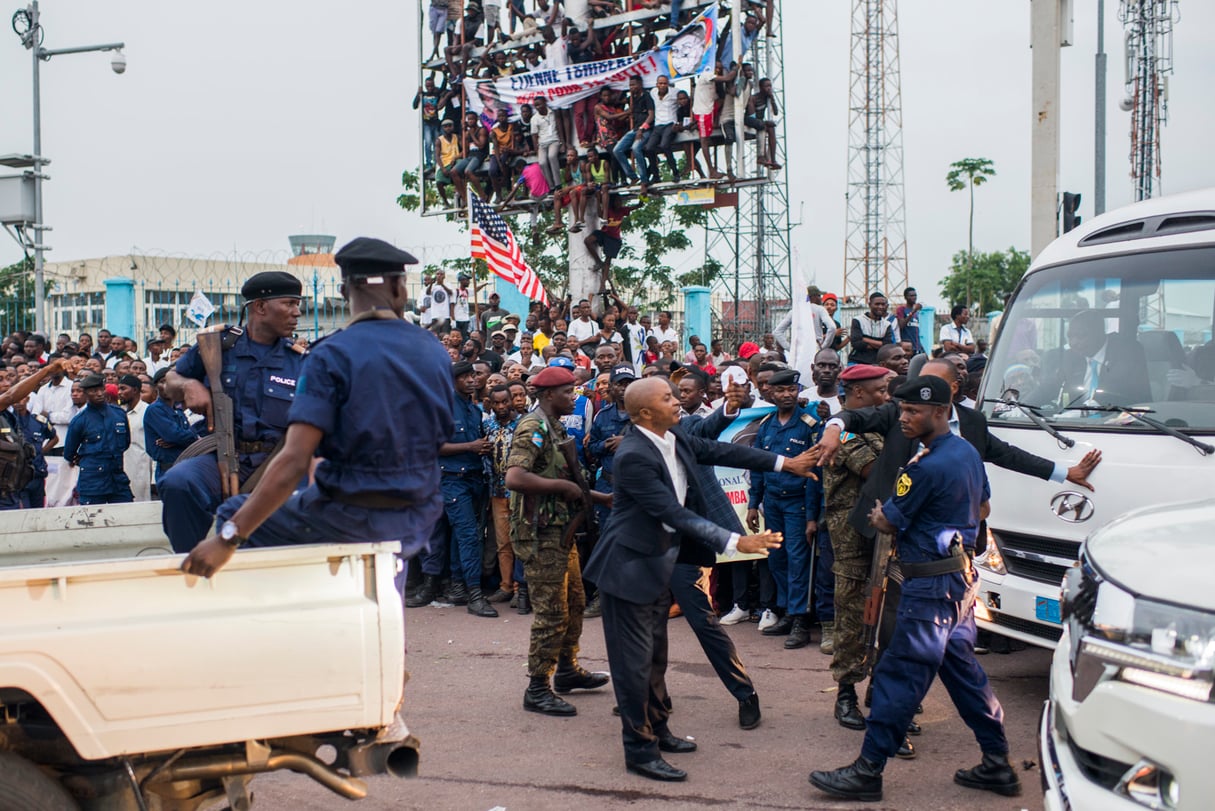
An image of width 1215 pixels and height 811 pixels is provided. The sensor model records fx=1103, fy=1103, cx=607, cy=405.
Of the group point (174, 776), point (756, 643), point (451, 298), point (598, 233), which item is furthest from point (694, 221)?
point (174, 776)

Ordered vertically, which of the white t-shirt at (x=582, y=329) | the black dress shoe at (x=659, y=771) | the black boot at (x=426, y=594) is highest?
the white t-shirt at (x=582, y=329)

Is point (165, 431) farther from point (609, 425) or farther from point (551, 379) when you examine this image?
point (551, 379)

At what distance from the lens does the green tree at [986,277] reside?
2638 inches

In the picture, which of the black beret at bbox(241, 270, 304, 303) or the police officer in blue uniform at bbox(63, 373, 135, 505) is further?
the police officer in blue uniform at bbox(63, 373, 135, 505)

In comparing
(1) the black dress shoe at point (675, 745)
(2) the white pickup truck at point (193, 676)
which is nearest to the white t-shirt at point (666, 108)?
(1) the black dress shoe at point (675, 745)

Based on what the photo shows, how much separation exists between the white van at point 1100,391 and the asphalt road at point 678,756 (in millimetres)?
888

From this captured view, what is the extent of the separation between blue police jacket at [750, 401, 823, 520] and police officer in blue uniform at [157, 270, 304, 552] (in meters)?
3.68

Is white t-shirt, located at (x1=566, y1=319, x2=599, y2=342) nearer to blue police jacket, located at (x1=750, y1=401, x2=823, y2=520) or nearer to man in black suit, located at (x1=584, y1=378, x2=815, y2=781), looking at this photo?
blue police jacket, located at (x1=750, y1=401, x2=823, y2=520)

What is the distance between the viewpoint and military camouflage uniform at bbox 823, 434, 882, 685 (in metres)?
6.02

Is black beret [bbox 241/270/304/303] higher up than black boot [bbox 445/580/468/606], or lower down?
higher up

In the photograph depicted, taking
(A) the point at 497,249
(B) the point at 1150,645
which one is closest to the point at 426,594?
(B) the point at 1150,645

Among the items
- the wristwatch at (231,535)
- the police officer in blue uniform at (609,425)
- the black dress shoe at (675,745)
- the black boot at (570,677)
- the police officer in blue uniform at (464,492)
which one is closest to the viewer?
the wristwatch at (231,535)

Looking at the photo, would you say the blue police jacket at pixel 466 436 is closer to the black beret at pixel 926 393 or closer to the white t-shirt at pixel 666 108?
the black beret at pixel 926 393

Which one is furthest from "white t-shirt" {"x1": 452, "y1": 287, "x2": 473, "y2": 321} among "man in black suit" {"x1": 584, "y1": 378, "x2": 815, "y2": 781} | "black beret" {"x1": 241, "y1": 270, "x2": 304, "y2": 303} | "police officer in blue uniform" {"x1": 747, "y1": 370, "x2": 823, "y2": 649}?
"black beret" {"x1": 241, "y1": 270, "x2": 304, "y2": 303}
